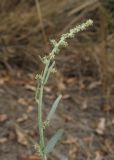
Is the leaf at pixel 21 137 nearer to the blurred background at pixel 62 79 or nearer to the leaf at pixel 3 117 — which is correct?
the blurred background at pixel 62 79

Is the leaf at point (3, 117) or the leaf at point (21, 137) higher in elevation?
the leaf at point (3, 117)

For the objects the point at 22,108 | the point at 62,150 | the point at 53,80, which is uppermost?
the point at 53,80

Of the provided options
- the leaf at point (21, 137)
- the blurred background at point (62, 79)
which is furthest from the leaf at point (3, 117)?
the leaf at point (21, 137)

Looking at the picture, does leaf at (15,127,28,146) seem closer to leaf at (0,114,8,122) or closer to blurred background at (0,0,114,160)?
blurred background at (0,0,114,160)

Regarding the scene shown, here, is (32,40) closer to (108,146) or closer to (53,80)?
(53,80)

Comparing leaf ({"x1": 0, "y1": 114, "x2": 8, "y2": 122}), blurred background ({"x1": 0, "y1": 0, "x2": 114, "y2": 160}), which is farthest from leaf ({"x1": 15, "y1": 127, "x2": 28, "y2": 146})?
leaf ({"x1": 0, "y1": 114, "x2": 8, "y2": 122})

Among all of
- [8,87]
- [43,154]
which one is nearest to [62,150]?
[8,87]

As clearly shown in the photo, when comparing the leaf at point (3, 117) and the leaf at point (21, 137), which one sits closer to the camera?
the leaf at point (21, 137)

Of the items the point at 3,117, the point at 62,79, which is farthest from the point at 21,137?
the point at 62,79
